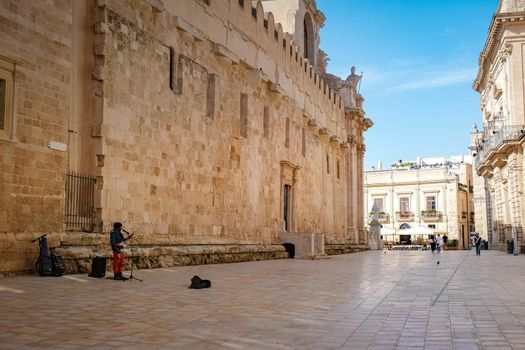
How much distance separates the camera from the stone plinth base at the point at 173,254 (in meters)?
10.5

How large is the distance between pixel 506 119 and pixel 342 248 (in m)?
11.5

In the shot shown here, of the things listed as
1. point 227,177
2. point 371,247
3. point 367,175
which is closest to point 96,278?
point 227,177

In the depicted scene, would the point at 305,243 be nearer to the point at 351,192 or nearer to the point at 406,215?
the point at 351,192

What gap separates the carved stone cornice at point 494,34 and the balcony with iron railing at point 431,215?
841 inches

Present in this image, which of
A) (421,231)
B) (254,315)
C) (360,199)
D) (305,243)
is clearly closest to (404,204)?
(421,231)

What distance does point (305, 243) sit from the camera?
21984 mm

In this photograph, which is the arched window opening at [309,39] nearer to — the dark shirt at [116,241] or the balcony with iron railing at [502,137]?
the balcony with iron railing at [502,137]

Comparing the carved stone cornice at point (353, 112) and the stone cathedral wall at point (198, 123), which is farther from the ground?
the carved stone cornice at point (353, 112)

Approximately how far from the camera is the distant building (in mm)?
60219

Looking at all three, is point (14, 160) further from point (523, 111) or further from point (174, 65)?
point (523, 111)

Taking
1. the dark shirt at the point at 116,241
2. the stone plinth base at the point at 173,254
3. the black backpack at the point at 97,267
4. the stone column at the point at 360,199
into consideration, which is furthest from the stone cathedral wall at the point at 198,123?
the stone column at the point at 360,199

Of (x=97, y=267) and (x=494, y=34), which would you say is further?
(x=494, y=34)

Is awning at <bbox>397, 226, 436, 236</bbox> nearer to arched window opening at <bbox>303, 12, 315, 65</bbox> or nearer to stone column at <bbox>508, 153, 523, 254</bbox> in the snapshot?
stone column at <bbox>508, 153, 523, 254</bbox>

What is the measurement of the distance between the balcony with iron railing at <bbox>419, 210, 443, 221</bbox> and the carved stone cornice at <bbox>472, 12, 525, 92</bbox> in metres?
21.4
